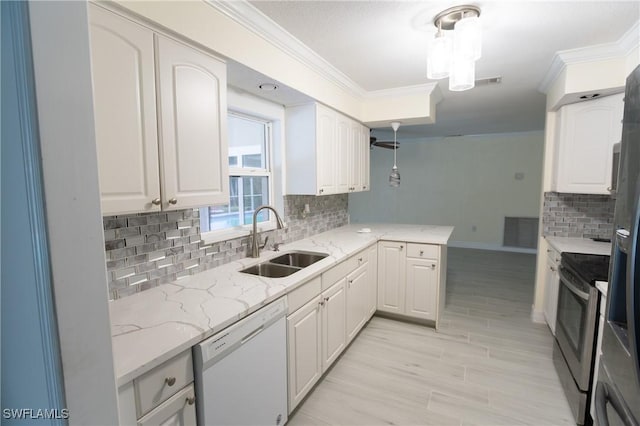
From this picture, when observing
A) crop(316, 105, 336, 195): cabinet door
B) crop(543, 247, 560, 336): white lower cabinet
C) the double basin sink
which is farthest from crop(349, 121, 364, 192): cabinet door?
crop(543, 247, 560, 336): white lower cabinet

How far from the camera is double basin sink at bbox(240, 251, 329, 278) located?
2162 millimetres

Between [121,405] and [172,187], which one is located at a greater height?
[172,187]

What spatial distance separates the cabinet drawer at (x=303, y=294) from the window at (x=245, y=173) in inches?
30.3

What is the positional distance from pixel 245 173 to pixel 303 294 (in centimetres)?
111

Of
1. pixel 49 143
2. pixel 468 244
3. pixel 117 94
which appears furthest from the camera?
pixel 468 244

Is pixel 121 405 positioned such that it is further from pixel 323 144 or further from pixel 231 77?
pixel 323 144

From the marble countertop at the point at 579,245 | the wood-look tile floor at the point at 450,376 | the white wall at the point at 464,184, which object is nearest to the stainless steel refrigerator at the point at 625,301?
the wood-look tile floor at the point at 450,376

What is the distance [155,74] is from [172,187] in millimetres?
489

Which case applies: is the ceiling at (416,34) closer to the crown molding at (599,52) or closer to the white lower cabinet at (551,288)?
the crown molding at (599,52)

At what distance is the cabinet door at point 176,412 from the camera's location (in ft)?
3.40

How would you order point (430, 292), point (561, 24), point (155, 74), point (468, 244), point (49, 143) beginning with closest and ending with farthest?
point (49, 143), point (155, 74), point (561, 24), point (430, 292), point (468, 244)

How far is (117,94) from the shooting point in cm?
118

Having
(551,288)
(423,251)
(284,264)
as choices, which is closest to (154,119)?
(284,264)

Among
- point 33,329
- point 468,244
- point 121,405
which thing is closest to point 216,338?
point 121,405
